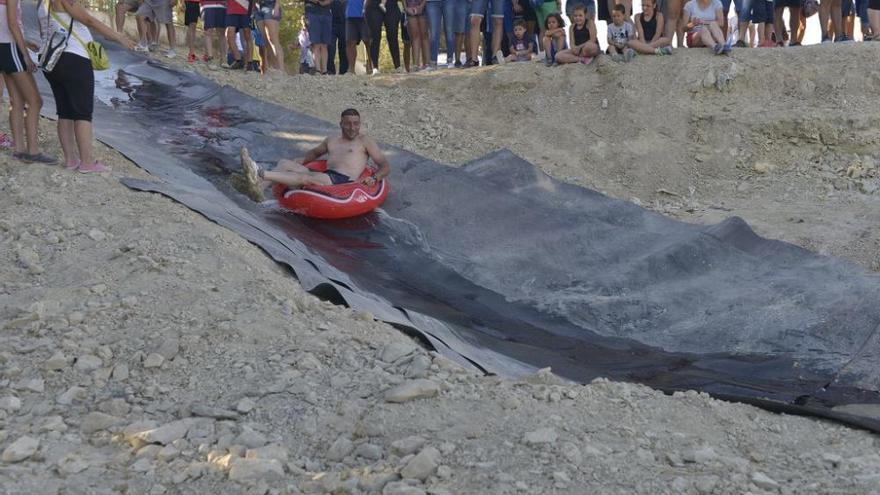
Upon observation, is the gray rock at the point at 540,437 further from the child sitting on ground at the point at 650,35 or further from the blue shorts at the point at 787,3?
the blue shorts at the point at 787,3

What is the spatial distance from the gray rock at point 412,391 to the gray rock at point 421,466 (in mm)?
551

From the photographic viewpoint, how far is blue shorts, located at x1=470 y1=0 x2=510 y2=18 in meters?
12.5

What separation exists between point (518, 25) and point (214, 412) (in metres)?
9.25

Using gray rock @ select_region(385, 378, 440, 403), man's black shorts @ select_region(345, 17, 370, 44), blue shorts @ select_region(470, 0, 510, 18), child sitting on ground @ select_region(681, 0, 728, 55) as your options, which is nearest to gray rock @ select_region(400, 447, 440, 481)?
gray rock @ select_region(385, 378, 440, 403)

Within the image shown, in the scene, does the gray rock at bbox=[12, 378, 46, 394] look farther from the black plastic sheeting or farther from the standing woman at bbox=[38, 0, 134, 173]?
the standing woman at bbox=[38, 0, 134, 173]

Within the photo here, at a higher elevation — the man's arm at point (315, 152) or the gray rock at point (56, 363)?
the man's arm at point (315, 152)

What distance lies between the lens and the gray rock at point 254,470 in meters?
3.97

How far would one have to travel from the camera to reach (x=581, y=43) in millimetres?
12422

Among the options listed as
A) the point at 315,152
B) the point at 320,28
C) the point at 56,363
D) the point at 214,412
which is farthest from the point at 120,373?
the point at 320,28

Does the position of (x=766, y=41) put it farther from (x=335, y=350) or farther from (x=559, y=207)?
(x=335, y=350)

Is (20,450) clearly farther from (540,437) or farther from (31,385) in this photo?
(540,437)

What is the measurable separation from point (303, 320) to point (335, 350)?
1.48 feet

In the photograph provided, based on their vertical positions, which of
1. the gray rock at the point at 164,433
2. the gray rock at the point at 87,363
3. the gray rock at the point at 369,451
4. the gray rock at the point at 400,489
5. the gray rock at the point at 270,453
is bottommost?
the gray rock at the point at 369,451

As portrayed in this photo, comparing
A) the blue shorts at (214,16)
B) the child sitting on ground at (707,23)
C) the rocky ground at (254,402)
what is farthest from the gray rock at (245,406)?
the blue shorts at (214,16)
